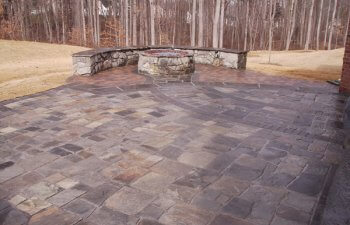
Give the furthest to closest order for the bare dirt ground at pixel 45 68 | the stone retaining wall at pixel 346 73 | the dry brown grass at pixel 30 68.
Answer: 1. the bare dirt ground at pixel 45 68
2. the dry brown grass at pixel 30 68
3. the stone retaining wall at pixel 346 73

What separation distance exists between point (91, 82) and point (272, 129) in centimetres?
545

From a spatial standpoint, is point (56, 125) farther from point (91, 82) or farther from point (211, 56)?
point (211, 56)

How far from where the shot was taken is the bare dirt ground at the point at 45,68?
8.95 metres

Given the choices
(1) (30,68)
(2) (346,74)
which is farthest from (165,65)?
(1) (30,68)

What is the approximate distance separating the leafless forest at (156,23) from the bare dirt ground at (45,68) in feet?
27.2

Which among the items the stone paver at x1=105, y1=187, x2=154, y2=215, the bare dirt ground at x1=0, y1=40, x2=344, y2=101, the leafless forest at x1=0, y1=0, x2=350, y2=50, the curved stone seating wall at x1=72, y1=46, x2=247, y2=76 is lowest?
the stone paver at x1=105, y1=187, x2=154, y2=215

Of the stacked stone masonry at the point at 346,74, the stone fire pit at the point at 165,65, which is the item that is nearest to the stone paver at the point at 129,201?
the stone fire pit at the point at 165,65

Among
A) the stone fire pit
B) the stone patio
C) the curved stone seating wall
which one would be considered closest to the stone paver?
the stone patio

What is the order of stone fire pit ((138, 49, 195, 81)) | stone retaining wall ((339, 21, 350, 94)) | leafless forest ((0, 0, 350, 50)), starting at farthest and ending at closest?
1. leafless forest ((0, 0, 350, 50))
2. stone fire pit ((138, 49, 195, 81))
3. stone retaining wall ((339, 21, 350, 94))

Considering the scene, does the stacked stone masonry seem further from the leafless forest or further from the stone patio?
the leafless forest

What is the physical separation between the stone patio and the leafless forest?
691 inches

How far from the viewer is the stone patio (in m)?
3.10

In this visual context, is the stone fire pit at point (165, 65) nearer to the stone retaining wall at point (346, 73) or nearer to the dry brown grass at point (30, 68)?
the dry brown grass at point (30, 68)

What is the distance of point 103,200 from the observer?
3248 millimetres
